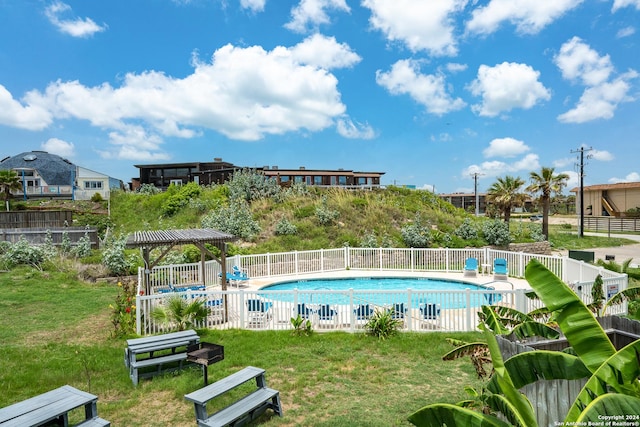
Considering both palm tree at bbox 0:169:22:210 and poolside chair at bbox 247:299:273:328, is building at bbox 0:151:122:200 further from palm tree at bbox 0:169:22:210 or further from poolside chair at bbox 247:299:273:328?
poolside chair at bbox 247:299:273:328

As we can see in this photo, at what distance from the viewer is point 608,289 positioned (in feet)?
33.7

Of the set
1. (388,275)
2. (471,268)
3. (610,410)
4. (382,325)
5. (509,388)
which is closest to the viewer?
(610,410)

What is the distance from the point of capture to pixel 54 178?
A: 172 ft

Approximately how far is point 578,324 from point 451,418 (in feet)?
3.98

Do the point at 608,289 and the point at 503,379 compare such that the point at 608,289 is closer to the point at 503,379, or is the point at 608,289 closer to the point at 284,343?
the point at 284,343

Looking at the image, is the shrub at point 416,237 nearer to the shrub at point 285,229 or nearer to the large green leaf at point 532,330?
the shrub at point 285,229

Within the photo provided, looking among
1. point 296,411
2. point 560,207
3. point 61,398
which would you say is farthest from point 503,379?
point 560,207

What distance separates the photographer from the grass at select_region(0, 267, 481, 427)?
5727mm

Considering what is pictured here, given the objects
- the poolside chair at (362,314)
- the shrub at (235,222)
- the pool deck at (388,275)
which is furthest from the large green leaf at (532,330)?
the shrub at (235,222)

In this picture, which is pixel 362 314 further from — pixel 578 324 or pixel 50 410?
pixel 578 324

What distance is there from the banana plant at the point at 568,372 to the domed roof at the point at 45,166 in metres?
60.0

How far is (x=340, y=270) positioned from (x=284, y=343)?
486 inches

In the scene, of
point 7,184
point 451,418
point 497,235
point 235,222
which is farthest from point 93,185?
point 451,418

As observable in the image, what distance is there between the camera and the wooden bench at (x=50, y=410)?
14.9 ft
